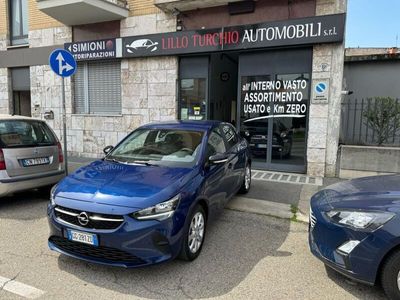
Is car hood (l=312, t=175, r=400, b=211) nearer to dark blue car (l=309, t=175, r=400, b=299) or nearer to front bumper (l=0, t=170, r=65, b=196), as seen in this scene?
dark blue car (l=309, t=175, r=400, b=299)

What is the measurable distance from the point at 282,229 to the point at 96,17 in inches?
320

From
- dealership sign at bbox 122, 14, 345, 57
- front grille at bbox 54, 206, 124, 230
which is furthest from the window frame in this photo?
front grille at bbox 54, 206, 124, 230

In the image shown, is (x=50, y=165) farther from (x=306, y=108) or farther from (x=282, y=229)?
(x=306, y=108)

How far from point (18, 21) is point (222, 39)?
27.0 feet

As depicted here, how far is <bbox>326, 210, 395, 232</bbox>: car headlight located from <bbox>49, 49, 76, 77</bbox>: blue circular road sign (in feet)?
17.8

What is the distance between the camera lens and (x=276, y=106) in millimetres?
8023

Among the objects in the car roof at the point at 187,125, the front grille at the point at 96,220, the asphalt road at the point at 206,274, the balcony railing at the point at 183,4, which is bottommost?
the asphalt road at the point at 206,274

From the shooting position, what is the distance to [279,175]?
7.84 meters

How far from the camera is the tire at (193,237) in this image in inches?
132

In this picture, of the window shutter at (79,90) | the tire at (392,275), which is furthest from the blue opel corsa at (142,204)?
the window shutter at (79,90)

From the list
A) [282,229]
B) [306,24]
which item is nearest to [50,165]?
[282,229]

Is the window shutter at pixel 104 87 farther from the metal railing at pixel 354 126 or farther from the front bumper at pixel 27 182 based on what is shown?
the metal railing at pixel 354 126

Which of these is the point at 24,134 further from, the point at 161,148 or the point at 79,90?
the point at 79,90

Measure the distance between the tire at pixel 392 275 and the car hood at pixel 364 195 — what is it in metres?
0.41
